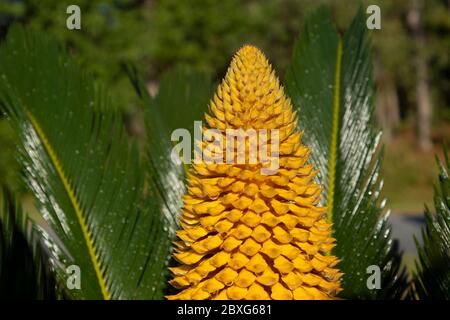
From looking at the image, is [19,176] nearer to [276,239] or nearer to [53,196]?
[53,196]

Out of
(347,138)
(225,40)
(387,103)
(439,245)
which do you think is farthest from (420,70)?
(439,245)

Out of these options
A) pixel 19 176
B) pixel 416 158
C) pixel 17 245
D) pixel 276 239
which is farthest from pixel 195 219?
pixel 416 158

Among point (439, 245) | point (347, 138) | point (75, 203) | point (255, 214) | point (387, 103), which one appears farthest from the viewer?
point (387, 103)

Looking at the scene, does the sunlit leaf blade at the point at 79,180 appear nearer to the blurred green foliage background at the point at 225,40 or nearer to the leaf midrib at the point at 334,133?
the leaf midrib at the point at 334,133

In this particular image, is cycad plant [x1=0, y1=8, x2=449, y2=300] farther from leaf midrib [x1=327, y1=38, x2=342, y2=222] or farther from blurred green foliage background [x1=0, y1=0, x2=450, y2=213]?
blurred green foliage background [x1=0, y1=0, x2=450, y2=213]

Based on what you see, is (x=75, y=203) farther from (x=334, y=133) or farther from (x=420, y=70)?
(x=420, y=70)
